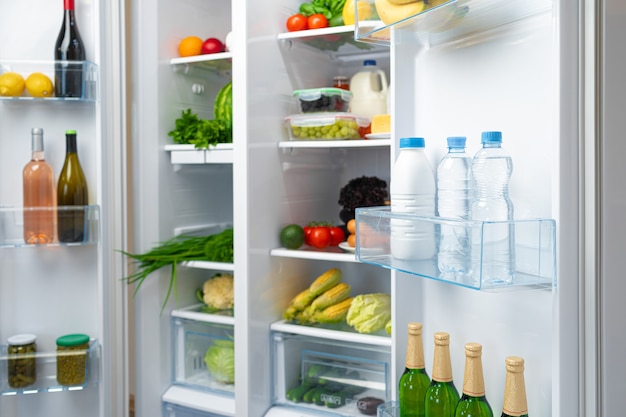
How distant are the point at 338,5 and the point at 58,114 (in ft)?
3.17

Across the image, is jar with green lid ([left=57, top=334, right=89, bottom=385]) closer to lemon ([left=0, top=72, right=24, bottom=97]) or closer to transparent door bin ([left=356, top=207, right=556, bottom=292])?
lemon ([left=0, top=72, right=24, bottom=97])

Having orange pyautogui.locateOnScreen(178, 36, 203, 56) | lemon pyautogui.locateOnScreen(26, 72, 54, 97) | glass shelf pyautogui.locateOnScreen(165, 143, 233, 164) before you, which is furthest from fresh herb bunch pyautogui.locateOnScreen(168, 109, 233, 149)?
lemon pyautogui.locateOnScreen(26, 72, 54, 97)

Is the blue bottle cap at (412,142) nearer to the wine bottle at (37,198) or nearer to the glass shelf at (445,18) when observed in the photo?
the glass shelf at (445,18)

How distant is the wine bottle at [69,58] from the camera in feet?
6.34

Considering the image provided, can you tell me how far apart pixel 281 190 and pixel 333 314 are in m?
0.44

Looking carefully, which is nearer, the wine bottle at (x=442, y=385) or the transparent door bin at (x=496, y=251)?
the transparent door bin at (x=496, y=251)

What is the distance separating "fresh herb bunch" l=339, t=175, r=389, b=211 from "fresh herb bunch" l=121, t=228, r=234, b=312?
1.43 ft

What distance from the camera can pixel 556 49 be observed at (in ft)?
3.63

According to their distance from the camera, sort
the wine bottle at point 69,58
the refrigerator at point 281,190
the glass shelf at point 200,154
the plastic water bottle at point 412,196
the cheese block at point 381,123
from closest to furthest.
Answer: the refrigerator at point 281,190 → the plastic water bottle at point 412,196 → the cheese block at point 381,123 → the wine bottle at point 69,58 → the glass shelf at point 200,154

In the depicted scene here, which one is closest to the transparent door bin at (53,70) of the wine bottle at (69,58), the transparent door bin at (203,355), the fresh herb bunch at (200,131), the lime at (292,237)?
the wine bottle at (69,58)

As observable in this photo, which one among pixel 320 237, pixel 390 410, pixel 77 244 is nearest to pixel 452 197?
pixel 390 410

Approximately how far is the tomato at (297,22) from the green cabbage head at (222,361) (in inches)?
42.3

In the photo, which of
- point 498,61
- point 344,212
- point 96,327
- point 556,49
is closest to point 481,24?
point 498,61

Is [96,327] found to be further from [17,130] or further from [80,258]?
[17,130]
